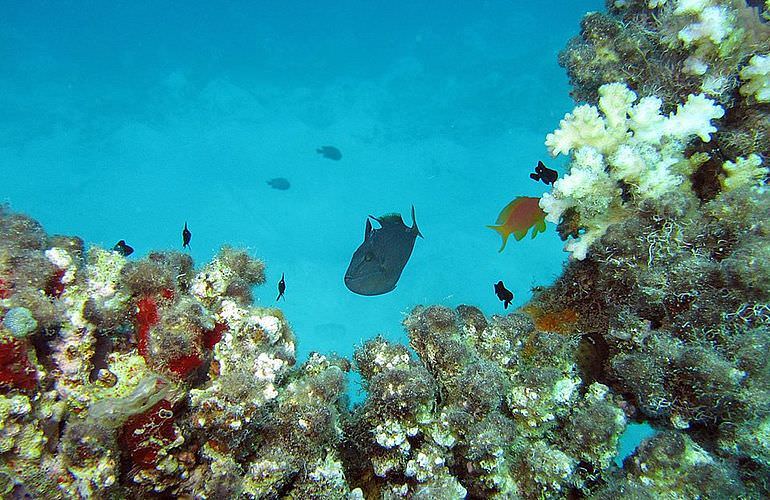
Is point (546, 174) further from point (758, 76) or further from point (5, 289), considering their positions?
point (5, 289)

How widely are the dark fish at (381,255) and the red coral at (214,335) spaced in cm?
206

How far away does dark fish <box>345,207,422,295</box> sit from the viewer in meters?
4.39

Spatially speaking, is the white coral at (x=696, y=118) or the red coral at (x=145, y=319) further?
the white coral at (x=696, y=118)

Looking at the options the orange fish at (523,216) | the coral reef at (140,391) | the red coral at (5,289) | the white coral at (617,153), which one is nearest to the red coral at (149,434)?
the coral reef at (140,391)

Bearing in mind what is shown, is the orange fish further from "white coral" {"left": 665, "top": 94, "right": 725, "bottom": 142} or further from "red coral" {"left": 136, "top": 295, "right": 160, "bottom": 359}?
"red coral" {"left": 136, "top": 295, "right": 160, "bottom": 359}

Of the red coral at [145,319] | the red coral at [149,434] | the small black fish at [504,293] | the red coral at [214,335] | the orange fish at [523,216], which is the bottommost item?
the red coral at [149,434]

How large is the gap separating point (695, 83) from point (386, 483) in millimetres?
3210

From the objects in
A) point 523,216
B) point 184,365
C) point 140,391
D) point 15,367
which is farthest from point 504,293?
point 15,367

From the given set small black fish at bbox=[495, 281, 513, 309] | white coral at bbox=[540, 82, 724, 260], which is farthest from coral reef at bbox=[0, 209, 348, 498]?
small black fish at bbox=[495, 281, 513, 309]

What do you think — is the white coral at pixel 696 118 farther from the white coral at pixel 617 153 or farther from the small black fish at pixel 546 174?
the small black fish at pixel 546 174

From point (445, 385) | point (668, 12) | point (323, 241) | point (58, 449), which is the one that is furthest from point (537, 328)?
point (323, 241)

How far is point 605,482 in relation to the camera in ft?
7.70

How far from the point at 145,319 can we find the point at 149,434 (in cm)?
62

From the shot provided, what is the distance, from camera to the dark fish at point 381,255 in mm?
4387
